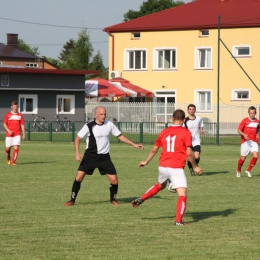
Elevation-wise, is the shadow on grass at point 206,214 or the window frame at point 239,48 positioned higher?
the window frame at point 239,48

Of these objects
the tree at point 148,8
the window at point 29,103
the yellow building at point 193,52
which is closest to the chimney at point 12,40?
the tree at point 148,8

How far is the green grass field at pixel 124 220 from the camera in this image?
962 centimetres

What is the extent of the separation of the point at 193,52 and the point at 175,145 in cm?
4318

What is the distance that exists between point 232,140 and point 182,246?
102 feet

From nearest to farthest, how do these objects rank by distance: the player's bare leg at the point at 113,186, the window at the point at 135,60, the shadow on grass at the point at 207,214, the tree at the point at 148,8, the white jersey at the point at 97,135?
the shadow on grass at the point at 207,214 → the white jersey at the point at 97,135 → the player's bare leg at the point at 113,186 → the window at the point at 135,60 → the tree at the point at 148,8

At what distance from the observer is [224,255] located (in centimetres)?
934

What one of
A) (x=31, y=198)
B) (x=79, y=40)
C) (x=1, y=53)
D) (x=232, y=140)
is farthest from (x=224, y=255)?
(x=1, y=53)

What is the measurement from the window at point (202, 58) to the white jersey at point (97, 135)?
40.4 m

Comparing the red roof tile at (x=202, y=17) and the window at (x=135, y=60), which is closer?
the red roof tile at (x=202, y=17)

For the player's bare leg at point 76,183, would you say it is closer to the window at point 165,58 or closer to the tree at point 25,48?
the window at point 165,58

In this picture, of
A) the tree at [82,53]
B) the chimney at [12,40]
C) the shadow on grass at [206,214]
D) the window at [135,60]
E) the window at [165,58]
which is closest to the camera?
the shadow on grass at [206,214]

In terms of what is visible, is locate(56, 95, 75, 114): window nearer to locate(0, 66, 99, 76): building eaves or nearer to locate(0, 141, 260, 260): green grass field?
locate(0, 66, 99, 76): building eaves

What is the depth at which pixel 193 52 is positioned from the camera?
54.3 m

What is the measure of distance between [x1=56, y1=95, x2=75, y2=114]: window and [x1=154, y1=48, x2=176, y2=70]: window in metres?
6.75
